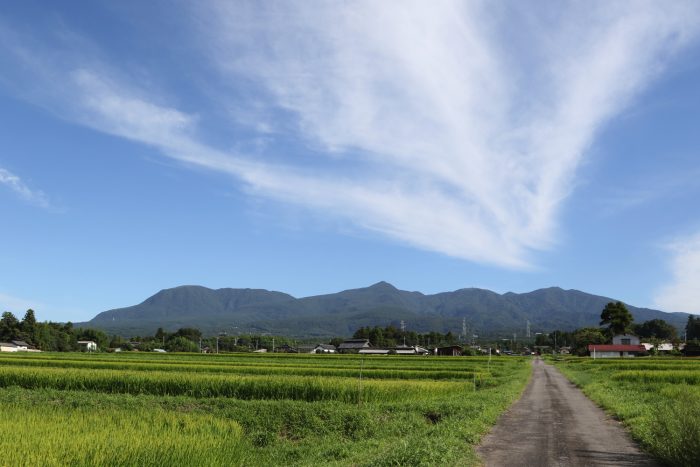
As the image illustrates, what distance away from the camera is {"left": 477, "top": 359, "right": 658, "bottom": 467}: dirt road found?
13984 mm

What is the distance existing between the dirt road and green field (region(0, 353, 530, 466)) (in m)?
0.79

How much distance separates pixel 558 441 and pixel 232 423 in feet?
35.8

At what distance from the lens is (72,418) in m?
19.1

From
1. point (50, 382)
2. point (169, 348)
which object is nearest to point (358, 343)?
point (169, 348)

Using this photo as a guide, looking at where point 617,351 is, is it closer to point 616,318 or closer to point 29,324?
point 616,318

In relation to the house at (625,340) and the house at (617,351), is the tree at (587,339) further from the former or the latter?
the house at (617,351)

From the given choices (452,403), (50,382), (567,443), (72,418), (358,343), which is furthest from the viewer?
(358,343)

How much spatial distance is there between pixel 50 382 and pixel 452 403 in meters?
26.1

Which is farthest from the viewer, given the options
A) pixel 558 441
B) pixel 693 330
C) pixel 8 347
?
pixel 693 330

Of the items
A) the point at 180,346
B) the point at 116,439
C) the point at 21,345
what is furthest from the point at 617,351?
the point at 21,345

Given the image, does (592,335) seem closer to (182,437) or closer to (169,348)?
(169,348)

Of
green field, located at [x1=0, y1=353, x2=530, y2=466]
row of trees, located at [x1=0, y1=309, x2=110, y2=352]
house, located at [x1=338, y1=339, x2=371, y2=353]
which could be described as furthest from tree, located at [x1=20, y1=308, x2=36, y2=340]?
green field, located at [x1=0, y1=353, x2=530, y2=466]

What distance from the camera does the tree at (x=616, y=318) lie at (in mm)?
140250

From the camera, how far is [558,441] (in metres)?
16.7
